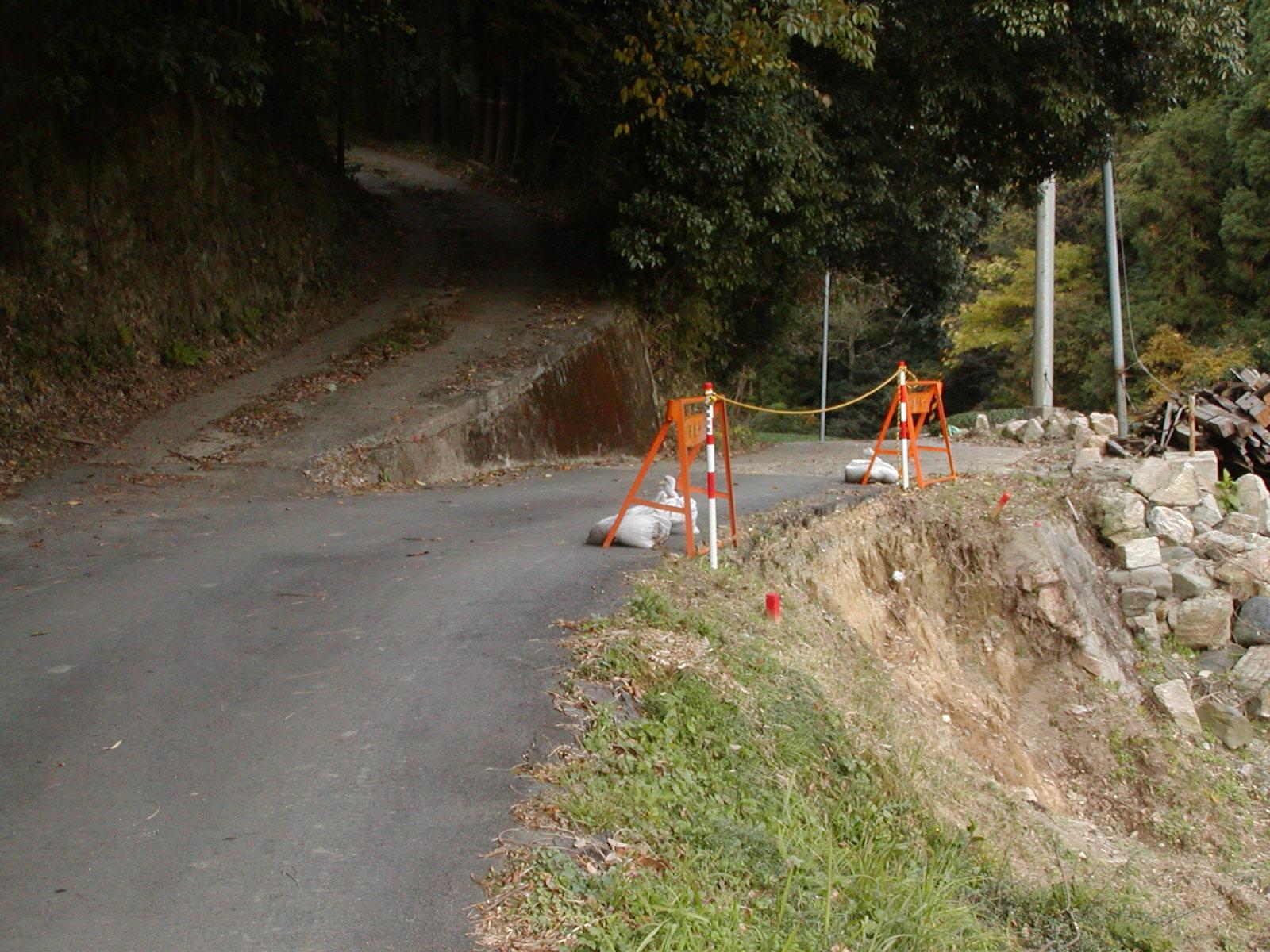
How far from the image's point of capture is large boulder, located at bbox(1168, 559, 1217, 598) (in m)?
13.2

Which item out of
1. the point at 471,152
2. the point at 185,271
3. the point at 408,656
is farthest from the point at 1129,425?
the point at 471,152

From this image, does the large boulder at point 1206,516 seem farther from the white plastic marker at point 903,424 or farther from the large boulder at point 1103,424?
the large boulder at point 1103,424

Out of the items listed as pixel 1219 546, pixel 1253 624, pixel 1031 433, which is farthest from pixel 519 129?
pixel 1253 624

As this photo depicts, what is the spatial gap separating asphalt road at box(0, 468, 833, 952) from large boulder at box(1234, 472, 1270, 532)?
10750 millimetres

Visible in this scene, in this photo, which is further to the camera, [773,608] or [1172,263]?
[1172,263]

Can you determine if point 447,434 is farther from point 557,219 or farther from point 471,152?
point 471,152

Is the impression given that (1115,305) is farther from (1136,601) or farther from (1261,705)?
(1261,705)

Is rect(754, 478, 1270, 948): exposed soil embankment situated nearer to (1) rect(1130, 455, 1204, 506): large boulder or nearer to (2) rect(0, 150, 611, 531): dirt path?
(1) rect(1130, 455, 1204, 506): large boulder

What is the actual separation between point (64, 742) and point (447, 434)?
28.8 ft

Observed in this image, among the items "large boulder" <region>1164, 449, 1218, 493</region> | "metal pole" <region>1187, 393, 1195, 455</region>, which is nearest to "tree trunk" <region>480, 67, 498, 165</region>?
"metal pole" <region>1187, 393, 1195, 455</region>

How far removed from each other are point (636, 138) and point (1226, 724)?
11380mm

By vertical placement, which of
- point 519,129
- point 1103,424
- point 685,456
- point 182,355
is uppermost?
point 519,129

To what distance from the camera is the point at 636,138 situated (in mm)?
17266

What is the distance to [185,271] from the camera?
49.1 feet
